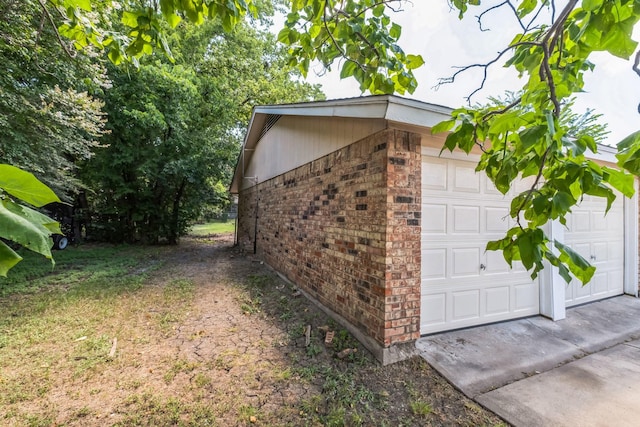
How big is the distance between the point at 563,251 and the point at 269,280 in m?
5.75

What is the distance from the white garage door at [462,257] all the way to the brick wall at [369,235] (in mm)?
381

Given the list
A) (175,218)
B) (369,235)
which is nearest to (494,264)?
(369,235)

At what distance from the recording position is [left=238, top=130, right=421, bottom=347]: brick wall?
3.07 m

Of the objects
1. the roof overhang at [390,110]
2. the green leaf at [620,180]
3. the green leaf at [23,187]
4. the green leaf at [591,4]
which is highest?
the roof overhang at [390,110]

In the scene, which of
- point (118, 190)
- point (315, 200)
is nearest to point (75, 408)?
point (315, 200)

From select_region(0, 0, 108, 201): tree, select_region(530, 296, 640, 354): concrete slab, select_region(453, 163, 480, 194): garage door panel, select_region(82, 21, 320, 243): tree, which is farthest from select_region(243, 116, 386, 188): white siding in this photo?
select_region(82, 21, 320, 243): tree

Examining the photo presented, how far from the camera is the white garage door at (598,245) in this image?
4.63m

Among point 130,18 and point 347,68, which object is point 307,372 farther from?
point 130,18

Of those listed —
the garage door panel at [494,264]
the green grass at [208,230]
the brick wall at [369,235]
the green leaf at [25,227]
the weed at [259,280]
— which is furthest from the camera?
the green grass at [208,230]

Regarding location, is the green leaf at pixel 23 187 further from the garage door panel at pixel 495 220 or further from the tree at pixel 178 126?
the tree at pixel 178 126

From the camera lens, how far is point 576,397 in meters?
2.53

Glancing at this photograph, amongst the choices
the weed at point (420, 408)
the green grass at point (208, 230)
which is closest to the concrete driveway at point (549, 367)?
the weed at point (420, 408)

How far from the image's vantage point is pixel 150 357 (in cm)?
330

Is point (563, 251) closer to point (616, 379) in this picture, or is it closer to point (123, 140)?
point (616, 379)
